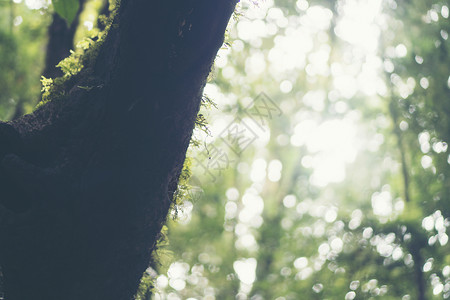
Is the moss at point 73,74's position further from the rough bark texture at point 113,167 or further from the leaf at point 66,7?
the leaf at point 66,7

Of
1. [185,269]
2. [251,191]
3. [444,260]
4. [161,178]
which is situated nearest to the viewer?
[161,178]

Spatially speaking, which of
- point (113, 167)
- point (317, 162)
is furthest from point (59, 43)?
point (317, 162)

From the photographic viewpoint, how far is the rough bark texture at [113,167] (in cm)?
125

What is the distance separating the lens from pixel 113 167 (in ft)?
4.22

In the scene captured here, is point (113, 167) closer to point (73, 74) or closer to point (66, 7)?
point (66, 7)

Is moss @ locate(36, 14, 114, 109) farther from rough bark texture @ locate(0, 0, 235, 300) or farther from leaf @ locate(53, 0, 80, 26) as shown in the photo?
leaf @ locate(53, 0, 80, 26)

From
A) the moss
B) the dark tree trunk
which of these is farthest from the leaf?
the dark tree trunk

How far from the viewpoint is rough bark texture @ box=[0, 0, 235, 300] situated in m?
1.25

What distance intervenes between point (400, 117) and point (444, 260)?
3436 millimetres

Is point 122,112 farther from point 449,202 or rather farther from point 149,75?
point 449,202

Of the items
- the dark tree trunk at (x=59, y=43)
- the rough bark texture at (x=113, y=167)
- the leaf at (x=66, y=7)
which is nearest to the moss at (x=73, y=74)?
the rough bark texture at (x=113, y=167)

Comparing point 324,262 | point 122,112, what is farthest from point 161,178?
point 324,262

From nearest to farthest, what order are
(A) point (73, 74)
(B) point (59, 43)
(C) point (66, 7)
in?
(C) point (66, 7) < (A) point (73, 74) < (B) point (59, 43)

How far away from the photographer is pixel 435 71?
7645 millimetres
